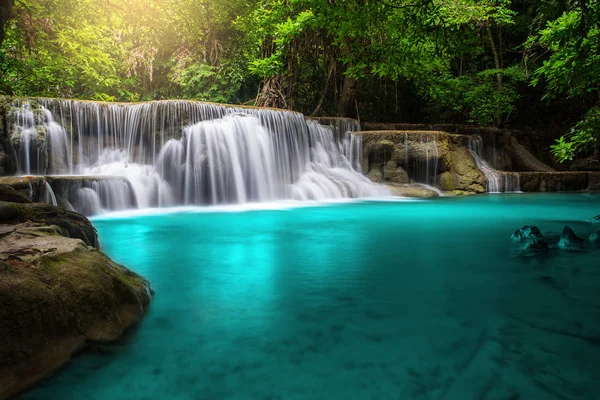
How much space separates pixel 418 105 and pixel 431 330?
20.8 m

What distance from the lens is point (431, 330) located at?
265 cm

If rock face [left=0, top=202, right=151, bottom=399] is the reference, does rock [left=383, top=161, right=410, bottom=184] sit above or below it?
above

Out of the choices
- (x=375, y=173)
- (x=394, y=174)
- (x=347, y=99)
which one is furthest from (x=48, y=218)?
(x=347, y=99)

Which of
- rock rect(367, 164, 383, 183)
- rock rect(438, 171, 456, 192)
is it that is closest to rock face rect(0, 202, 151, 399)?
rock rect(367, 164, 383, 183)

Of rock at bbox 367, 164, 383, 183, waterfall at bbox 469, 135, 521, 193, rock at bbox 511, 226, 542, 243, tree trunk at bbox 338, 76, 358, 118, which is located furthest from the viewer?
tree trunk at bbox 338, 76, 358, 118

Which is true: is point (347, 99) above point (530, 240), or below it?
above

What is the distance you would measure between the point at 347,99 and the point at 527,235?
44.6 feet

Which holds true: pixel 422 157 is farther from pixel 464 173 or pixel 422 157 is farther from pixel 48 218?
pixel 48 218

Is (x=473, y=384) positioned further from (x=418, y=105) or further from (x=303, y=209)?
(x=418, y=105)

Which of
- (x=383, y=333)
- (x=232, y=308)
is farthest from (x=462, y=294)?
(x=232, y=308)

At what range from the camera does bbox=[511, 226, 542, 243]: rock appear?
543 cm

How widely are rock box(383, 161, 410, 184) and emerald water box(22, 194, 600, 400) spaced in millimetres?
9236

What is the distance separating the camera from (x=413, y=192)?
546 inches

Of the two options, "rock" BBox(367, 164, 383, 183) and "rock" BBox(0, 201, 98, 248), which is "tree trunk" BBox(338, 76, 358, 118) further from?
"rock" BBox(0, 201, 98, 248)
